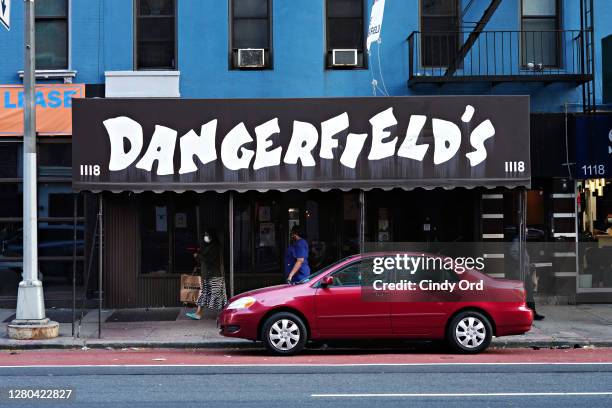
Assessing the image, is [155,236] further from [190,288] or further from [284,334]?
[284,334]

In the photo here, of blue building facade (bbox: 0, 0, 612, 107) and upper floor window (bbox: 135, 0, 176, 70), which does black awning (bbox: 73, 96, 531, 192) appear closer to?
blue building facade (bbox: 0, 0, 612, 107)

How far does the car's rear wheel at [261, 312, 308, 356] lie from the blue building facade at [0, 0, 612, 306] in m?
5.48

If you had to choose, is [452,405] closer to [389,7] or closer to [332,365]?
[332,365]

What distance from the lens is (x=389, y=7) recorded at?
1727 centimetres

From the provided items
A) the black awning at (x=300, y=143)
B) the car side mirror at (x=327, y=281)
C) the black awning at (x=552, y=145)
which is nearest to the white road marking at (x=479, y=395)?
the car side mirror at (x=327, y=281)

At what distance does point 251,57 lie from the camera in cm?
1712

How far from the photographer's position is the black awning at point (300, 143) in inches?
554

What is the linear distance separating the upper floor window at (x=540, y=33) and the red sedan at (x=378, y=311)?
7.40m

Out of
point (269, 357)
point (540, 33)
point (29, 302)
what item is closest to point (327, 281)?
point (269, 357)

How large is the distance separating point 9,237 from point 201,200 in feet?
13.8

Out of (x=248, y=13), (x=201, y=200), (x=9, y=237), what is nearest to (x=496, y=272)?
(x=201, y=200)

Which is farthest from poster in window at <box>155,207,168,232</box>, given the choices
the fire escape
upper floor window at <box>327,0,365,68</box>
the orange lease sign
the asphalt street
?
the asphalt street

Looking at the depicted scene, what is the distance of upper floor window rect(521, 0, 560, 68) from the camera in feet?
57.1

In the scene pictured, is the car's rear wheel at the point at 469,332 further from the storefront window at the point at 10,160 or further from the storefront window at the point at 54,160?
the storefront window at the point at 10,160
